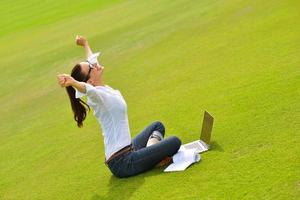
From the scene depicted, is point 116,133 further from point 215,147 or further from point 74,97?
point 215,147

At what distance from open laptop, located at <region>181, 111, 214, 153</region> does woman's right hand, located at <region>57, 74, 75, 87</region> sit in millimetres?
1767

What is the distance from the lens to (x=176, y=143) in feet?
21.7

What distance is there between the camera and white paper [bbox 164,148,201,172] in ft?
21.1

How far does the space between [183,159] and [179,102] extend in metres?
2.59

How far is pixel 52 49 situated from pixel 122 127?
11563 millimetres

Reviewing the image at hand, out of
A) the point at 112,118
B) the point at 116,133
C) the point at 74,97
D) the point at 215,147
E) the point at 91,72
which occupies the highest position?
the point at 91,72

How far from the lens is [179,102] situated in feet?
29.6

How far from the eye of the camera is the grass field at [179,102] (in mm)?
6086

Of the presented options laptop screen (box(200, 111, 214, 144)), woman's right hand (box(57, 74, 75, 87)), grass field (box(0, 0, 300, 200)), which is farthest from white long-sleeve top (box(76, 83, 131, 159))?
laptop screen (box(200, 111, 214, 144))

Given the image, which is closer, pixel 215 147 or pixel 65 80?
pixel 65 80

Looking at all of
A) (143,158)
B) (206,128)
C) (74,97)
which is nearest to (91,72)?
(74,97)

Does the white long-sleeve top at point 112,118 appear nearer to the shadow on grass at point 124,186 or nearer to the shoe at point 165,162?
the shadow on grass at point 124,186

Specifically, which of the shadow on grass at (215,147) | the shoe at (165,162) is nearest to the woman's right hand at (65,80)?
the shoe at (165,162)

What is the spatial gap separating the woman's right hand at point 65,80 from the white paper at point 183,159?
1.56m
